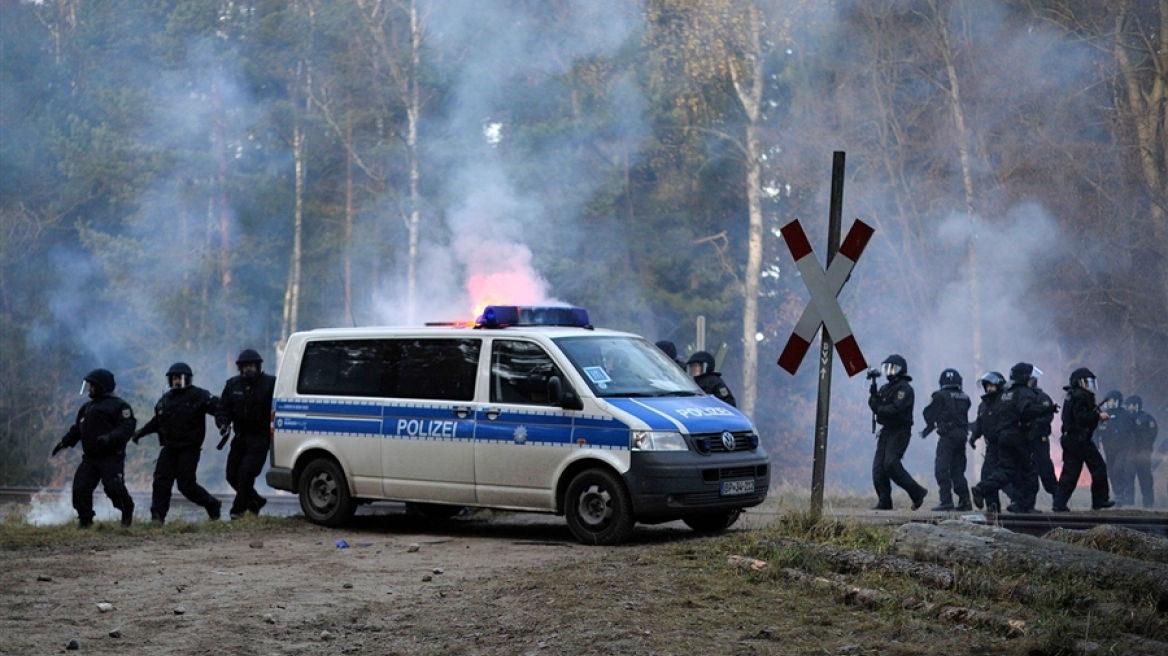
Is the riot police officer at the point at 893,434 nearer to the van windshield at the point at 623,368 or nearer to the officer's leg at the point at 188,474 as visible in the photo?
the van windshield at the point at 623,368

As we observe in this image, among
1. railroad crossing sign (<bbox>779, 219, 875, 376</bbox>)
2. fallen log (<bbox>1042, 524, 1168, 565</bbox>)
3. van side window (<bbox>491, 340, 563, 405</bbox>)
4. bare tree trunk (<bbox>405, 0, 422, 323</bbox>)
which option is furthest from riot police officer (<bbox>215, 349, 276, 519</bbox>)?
bare tree trunk (<bbox>405, 0, 422, 323</bbox>)

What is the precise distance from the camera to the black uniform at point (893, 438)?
15.6 meters

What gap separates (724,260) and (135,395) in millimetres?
18139

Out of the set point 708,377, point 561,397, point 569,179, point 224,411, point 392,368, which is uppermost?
point 569,179

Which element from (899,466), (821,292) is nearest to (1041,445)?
(899,466)

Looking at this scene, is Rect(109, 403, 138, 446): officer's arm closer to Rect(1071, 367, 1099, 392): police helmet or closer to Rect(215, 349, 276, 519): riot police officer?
Rect(215, 349, 276, 519): riot police officer

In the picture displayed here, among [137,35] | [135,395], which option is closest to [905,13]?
[137,35]

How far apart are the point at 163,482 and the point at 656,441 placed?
5.80 metres

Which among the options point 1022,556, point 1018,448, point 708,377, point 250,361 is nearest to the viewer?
point 1022,556

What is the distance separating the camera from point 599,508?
444 inches

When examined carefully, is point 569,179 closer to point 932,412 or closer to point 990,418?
point 932,412

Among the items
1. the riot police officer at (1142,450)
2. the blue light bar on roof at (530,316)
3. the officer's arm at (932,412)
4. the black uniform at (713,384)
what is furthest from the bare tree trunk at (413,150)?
the blue light bar on roof at (530,316)

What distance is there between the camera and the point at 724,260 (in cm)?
3869

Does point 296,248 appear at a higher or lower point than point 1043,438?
higher
